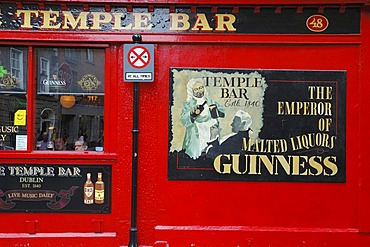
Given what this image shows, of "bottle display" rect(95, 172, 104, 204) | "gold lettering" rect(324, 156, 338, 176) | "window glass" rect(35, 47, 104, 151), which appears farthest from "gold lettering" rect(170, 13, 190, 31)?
"gold lettering" rect(324, 156, 338, 176)

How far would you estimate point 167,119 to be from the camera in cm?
646

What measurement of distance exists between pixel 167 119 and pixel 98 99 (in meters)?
1.10

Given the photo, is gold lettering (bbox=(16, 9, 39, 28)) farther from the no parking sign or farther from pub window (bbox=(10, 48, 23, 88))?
the no parking sign

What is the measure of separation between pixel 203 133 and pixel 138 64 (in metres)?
1.39

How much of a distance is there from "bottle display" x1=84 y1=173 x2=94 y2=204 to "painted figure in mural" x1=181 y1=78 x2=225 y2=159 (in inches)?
58.2

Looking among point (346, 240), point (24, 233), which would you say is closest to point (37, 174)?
point (24, 233)

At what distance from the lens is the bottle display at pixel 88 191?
21.1 feet

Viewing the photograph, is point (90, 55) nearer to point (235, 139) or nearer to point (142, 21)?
point (142, 21)

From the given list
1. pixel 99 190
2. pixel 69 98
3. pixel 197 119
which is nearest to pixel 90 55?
pixel 69 98

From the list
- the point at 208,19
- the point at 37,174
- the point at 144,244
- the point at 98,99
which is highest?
the point at 208,19

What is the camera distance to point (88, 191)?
642cm

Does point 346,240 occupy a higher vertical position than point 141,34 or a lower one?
lower

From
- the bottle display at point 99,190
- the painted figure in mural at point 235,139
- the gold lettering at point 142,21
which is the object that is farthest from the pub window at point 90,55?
the painted figure in mural at point 235,139

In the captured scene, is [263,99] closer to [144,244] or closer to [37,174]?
[144,244]
